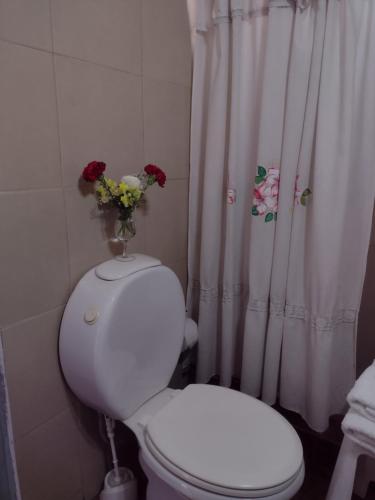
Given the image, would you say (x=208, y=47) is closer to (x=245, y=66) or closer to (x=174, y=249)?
(x=245, y=66)

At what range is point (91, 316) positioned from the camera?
0.96 m

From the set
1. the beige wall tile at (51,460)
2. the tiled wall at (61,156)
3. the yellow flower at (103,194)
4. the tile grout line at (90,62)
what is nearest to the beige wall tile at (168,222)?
the tiled wall at (61,156)

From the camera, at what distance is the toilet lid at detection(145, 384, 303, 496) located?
853 millimetres

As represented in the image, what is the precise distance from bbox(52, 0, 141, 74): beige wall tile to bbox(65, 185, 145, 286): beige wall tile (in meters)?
0.37

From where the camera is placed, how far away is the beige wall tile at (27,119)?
82cm

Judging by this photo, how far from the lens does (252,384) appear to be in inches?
54.7

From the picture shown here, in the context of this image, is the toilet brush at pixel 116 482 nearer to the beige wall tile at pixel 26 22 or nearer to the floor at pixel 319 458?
the floor at pixel 319 458

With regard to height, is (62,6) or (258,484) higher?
(62,6)

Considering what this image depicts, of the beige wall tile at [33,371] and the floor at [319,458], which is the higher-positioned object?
the beige wall tile at [33,371]

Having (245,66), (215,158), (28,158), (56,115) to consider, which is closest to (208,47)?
(245,66)

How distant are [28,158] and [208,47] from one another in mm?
817

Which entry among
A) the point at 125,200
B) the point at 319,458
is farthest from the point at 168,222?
the point at 319,458

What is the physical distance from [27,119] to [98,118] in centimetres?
22

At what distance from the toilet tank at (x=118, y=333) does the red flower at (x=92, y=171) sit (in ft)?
0.87
